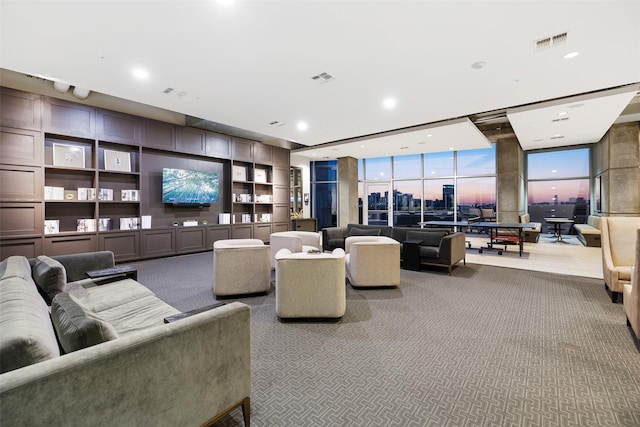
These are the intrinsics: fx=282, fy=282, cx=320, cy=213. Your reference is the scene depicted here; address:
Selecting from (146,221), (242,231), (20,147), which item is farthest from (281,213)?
(20,147)

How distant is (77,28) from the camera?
3148mm

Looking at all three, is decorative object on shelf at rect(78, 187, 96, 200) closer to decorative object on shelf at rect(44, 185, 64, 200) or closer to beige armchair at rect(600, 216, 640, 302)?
decorative object on shelf at rect(44, 185, 64, 200)

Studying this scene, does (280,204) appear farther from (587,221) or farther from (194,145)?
(587,221)

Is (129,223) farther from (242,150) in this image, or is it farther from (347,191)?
(347,191)

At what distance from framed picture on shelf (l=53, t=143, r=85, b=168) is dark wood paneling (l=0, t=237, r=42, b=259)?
1448mm

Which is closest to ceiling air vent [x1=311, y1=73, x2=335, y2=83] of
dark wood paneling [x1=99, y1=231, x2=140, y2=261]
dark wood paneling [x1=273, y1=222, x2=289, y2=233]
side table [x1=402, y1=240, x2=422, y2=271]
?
side table [x1=402, y1=240, x2=422, y2=271]

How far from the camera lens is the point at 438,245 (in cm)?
555

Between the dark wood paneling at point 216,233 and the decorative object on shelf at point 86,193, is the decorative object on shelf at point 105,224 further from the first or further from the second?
the dark wood paneling at point 216,233

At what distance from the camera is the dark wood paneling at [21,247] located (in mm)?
4703

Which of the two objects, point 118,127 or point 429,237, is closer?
point 429,237

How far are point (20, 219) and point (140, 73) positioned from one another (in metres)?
3.36

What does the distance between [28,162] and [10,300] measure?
4998 mm

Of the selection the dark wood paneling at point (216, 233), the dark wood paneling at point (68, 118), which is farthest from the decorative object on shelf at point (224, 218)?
the dark wood paneling at point (68, 118)

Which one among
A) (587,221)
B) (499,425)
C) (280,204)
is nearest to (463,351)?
(499,425)
